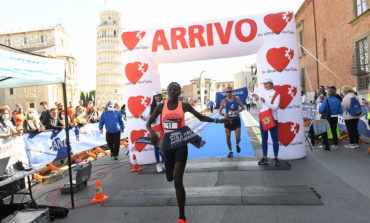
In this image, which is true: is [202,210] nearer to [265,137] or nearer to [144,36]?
[265,137]

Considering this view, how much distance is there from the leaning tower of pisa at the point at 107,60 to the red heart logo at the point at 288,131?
10581 centimetres

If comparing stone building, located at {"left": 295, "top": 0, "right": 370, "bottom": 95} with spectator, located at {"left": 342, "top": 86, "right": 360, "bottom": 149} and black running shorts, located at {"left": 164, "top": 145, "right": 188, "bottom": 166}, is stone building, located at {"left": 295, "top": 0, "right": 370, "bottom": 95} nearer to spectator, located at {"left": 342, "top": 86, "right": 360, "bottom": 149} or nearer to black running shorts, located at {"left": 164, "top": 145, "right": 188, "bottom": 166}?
spectator, located at {"left": 342, "top": 86, "right": 360, "bottom": 149}

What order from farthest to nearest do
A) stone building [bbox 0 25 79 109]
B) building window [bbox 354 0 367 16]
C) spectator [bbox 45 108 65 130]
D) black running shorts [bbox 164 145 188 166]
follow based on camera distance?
1. stone building [bbox 0 25 79 109]
2. building window [bbox 354 0 367 16]
3. spectator [bbox 45 108 65 130]
4. black running shorts [bbox 164 145 188 166]

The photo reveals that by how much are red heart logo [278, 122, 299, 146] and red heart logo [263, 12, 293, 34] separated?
7.93 ft

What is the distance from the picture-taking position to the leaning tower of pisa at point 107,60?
109938 millimetres

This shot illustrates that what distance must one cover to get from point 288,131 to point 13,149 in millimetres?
6739

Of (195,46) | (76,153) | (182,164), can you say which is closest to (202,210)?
(182,164)

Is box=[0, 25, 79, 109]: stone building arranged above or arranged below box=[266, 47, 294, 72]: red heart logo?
above

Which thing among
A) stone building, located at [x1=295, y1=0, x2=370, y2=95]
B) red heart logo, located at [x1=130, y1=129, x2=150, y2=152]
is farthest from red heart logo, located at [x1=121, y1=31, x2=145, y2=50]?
stone building, located at [x1=295, y1=0, x2=370, y2=95]

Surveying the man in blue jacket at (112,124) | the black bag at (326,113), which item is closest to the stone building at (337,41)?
the black bag at (326,113)

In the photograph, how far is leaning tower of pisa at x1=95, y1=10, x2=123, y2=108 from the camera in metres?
110

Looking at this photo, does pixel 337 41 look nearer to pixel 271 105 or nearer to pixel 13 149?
pixel 271 105

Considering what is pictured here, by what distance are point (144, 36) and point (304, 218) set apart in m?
5.98

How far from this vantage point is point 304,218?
394 cm
